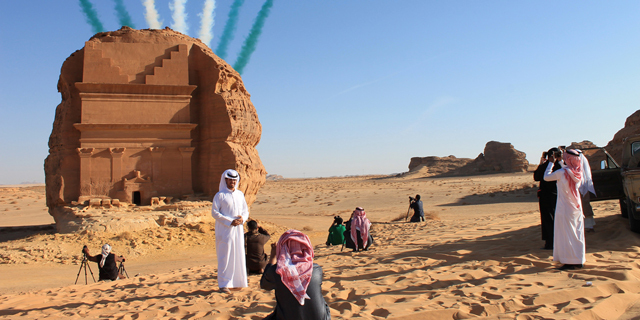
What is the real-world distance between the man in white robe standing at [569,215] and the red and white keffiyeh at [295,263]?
4062mm

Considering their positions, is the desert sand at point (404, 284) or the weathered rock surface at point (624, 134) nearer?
the desert sand at point (404, 284)

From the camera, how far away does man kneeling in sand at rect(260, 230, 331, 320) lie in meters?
3.16

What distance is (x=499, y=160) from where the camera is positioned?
168ft

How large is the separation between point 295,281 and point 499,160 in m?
53.5

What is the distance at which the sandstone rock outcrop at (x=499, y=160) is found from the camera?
49.6m

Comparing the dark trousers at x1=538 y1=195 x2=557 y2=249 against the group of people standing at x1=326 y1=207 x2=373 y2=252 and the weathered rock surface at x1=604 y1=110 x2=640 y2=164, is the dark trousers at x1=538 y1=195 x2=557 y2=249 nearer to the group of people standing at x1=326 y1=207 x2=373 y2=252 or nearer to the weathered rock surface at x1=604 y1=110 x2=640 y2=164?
the group of people standing at x1=326 y1=207 x2=373 y2=252

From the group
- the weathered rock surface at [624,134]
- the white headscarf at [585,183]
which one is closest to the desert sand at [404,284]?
the white headscarf at [585,183]

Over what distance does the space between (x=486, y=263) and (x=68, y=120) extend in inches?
530

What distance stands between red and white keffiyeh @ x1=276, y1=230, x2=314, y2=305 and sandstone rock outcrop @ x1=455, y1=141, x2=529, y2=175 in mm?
51868

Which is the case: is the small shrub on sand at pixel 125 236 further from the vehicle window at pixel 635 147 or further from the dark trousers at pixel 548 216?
the vehicle window at pixel 635 147

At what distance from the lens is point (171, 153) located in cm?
1329

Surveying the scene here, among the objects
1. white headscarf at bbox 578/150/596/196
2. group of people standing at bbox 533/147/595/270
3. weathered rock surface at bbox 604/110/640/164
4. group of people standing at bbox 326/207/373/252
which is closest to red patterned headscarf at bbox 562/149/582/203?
group of people standing at bbox 533/147/595/270

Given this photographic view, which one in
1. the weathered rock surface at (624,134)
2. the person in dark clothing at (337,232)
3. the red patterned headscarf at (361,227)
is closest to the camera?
the red patterned headscarf at (361,227)

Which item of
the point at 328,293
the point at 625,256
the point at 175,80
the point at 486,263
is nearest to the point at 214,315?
the point at 328,293
